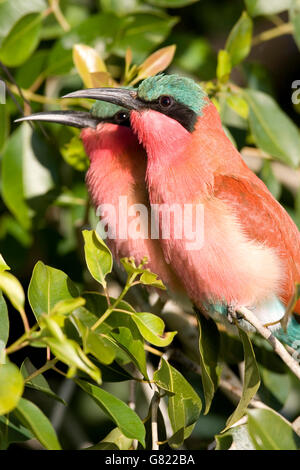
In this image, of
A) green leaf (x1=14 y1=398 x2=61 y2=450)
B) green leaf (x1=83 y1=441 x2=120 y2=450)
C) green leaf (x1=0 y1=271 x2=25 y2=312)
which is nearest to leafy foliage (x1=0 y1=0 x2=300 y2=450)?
green leaf (x1=83 y1=441 x2=120 y2=450)

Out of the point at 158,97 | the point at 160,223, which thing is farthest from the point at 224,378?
the point at 158,97

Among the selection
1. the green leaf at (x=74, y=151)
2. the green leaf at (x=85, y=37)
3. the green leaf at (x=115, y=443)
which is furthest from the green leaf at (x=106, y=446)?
the green leaf at (x=85, y=37)

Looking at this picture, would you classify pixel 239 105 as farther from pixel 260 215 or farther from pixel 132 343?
pixel 132 343

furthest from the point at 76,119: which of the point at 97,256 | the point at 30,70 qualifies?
the point at 97,256

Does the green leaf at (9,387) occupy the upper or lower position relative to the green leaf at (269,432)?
upper

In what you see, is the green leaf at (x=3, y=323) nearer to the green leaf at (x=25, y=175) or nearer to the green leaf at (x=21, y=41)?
the green leaf at (x=25, y=175)

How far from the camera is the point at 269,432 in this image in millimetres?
1488

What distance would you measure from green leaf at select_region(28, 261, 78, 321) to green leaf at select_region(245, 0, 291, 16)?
132cm

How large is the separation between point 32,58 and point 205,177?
91cm

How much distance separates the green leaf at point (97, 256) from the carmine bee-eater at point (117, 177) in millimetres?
652

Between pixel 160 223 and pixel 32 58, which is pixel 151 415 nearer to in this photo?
pixel 160 223

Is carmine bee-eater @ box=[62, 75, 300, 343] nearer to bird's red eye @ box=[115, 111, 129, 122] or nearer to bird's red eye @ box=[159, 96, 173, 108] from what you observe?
bird's red eye @ box=[159, 96, 173, 108]

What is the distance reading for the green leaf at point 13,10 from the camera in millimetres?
→ 2652
